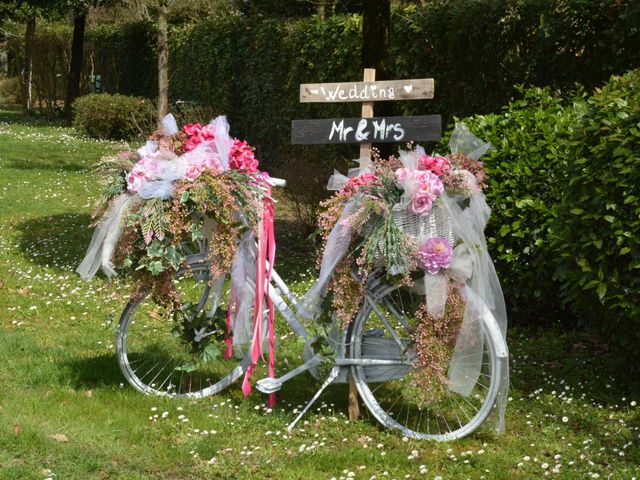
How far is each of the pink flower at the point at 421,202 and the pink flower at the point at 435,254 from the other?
155 mm

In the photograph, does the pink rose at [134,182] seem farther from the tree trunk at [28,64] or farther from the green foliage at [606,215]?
the tree trunk at [28,64]

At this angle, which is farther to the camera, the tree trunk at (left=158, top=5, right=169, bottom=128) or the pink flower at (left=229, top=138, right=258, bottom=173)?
the tree trunk at (left=158, top=5, right=169, bottom=128)

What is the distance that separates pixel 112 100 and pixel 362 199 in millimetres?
16580

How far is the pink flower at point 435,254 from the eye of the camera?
432cm

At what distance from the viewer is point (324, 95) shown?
197 inches

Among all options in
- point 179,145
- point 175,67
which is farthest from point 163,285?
point 175,67

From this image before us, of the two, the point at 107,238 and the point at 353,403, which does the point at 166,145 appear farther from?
the point at 353,403

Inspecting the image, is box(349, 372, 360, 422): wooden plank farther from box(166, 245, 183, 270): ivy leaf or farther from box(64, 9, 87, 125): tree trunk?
box(64, 9, 87, 125): tree trunk

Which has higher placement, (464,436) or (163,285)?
(163,285)

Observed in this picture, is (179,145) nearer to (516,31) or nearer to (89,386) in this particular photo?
(89,386)

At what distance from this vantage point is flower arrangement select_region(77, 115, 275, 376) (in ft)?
15.4

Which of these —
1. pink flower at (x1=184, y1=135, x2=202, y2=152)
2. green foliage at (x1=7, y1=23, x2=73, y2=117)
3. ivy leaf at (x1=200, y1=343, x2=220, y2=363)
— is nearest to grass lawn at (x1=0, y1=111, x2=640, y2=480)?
ivy leaf at (x1=200, y1=343, x2=220, y2=363)

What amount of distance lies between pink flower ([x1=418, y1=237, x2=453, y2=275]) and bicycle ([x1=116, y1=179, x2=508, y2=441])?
184 millimetres

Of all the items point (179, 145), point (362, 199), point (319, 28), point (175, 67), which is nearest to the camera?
point (362, 199)
